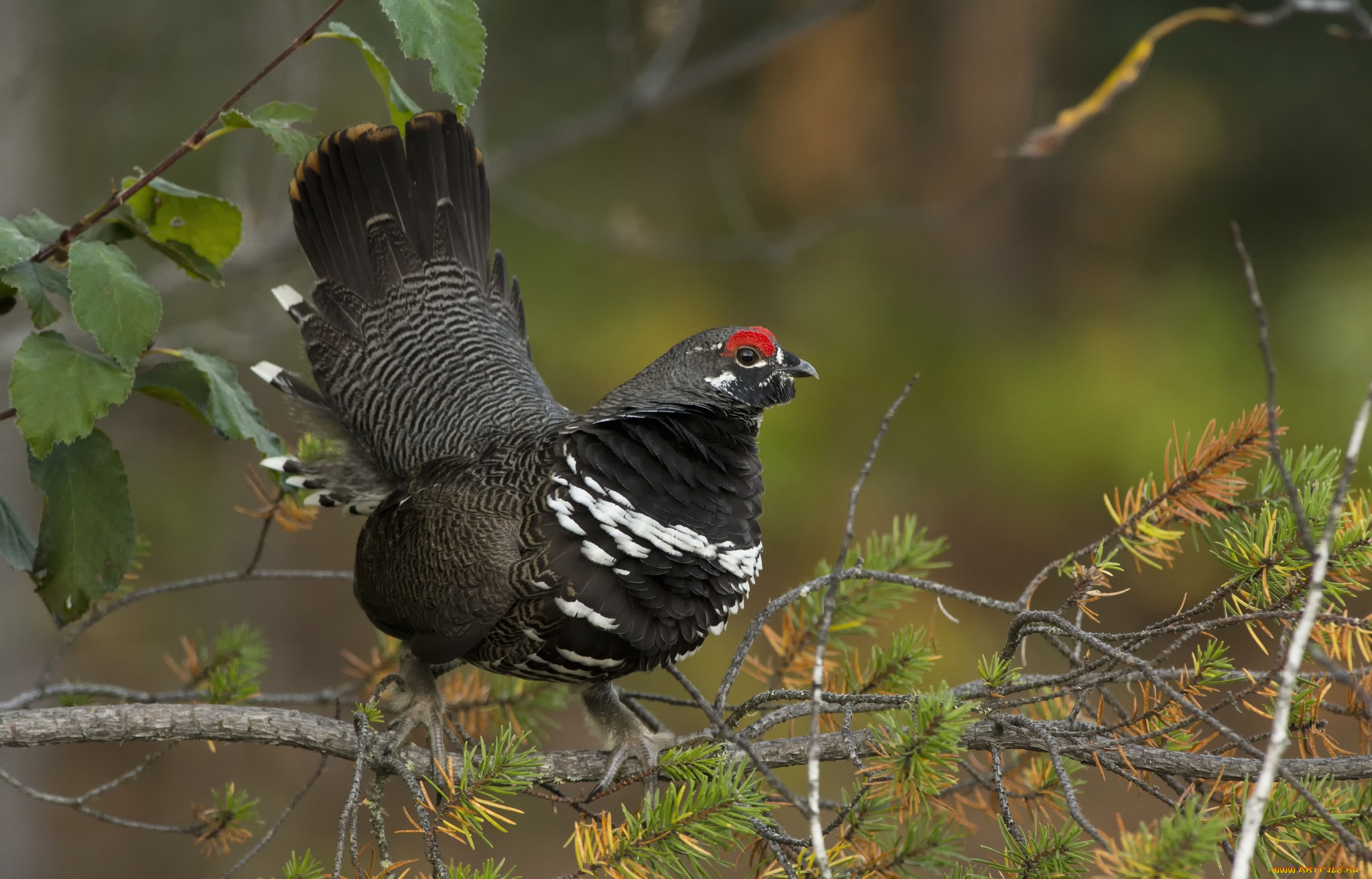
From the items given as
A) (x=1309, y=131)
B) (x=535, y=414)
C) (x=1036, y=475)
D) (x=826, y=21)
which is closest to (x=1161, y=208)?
(x=1309, y=131)

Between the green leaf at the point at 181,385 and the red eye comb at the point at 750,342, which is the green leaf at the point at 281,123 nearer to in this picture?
the green leaf at the point at 181,385

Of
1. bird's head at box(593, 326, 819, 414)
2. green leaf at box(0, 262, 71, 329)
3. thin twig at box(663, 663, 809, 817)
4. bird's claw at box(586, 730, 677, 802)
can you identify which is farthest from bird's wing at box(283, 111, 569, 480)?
thin twig at box(663, 663, 809, 817)

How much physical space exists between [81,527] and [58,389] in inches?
13.2

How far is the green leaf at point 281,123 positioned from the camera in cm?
198

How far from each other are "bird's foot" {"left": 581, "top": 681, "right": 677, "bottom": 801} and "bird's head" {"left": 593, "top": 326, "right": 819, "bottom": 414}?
31.2 inches

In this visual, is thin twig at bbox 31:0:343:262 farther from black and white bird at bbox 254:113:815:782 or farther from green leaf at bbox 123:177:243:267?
black and white bird at bbox 254:113:815:782

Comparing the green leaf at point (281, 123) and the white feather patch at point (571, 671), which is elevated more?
the green leaf at point (281, 123)

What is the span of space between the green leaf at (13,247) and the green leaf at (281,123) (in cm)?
43

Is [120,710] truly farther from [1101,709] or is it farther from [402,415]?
[1101,709]

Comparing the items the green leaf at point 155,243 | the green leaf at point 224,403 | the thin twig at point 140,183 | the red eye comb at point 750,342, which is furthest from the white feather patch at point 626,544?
the thin twig at point 140,183

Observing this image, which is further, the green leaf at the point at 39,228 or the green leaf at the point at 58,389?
the green leaf at the point at 39,228

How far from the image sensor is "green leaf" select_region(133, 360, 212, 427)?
2264 mm

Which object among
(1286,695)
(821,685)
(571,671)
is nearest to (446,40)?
(821,685)

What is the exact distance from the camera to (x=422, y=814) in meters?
1.82
